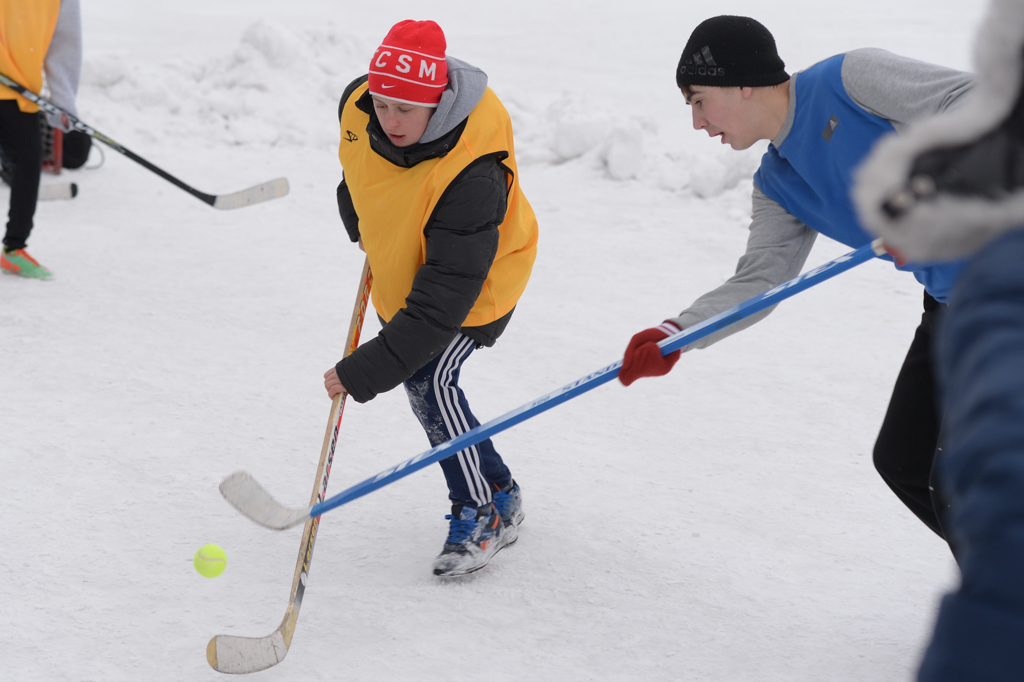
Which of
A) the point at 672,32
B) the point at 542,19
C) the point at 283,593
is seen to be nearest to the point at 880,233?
the point at 283,593

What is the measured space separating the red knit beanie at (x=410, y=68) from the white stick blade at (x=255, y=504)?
1015 millimetres

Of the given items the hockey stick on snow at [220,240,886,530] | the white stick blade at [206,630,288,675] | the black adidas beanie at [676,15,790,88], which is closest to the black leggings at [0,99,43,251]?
the hockey stick on snow at [220,240,886,530]

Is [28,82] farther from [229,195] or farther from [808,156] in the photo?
[808,156]

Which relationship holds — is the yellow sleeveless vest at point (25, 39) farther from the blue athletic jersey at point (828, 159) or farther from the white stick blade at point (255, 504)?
the blue athletic jersey at point (828, 159)

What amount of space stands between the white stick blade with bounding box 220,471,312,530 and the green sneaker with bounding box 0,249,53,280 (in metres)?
2.69

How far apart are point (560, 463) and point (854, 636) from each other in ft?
3.69

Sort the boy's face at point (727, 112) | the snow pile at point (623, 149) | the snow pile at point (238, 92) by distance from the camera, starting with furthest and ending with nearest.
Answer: the snow pile at point (238, 92), the snow pile at point (623, 149), the boy's face at point (727, 112)

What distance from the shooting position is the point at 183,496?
2.82 meters

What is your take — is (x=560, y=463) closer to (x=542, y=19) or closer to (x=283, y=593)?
(x=283, y=593)

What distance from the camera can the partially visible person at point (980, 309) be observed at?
26.8 inches

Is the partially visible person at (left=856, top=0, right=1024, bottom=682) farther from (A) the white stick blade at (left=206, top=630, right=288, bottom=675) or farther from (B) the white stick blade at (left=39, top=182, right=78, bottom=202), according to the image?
(B) the white stick blade at (left=39, top=182, right=78, bottom=202)

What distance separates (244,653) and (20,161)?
124 inches

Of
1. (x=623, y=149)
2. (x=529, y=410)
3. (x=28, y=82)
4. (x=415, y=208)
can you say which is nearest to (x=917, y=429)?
(x=529, y=410)

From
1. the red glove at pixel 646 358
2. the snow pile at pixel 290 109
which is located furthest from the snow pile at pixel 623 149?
the red glove at pixel 646 358
